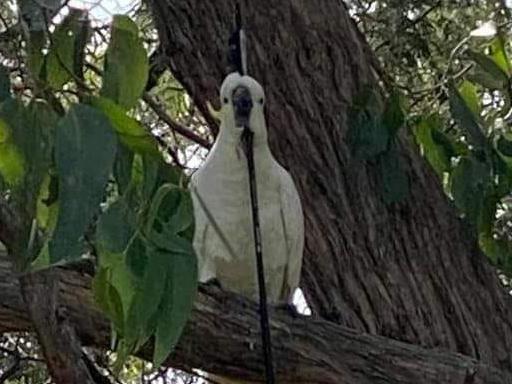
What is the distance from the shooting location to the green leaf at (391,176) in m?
1.73

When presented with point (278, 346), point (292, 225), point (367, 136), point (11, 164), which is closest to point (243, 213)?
point (292, 225)

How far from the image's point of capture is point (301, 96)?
5.91ft

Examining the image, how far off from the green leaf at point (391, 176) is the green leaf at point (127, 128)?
0.76 metres

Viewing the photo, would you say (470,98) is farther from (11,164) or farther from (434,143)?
(11,164)

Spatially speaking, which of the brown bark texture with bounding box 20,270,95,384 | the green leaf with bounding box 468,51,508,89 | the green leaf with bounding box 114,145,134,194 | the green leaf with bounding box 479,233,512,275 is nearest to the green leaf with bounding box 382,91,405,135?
the green leaf with bounding box 468,51,508,89

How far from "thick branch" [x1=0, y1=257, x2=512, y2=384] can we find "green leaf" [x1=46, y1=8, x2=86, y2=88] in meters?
Result: 0.31

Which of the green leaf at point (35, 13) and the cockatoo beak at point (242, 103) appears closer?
the green leaf at point (35, 13)

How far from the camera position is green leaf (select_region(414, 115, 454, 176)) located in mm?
1696

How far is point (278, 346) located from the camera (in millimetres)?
1476

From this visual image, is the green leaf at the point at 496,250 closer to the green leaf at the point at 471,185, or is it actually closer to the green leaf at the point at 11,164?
the green leaf at the point at 471,185

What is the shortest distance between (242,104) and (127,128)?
0.59m

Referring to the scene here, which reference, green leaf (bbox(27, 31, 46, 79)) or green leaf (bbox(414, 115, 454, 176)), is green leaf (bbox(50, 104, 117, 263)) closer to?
green leaf (bbox(27, 31, 46, 79))

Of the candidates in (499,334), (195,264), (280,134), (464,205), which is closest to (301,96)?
(280,134)

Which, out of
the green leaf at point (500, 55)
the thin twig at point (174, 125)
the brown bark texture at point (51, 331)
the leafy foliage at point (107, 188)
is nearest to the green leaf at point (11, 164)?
the leafy foliage at point (107, 188)
